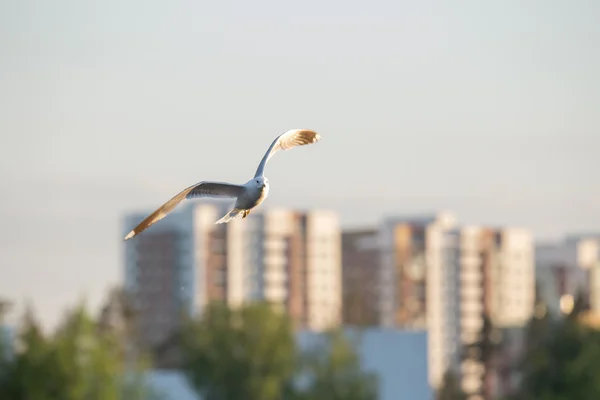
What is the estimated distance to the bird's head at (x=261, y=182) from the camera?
17.5 meters

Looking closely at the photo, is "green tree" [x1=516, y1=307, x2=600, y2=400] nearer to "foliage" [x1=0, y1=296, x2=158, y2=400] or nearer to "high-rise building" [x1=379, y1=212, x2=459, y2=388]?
"foliage" [x1=0, y1=296, x2=158, y2=400]

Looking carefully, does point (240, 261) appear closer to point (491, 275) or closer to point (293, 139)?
point (491, 275)

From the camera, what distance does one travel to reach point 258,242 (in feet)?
557

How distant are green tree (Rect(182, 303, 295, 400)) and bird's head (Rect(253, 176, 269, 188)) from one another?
70115 mm

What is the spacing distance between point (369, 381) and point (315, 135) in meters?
66.0

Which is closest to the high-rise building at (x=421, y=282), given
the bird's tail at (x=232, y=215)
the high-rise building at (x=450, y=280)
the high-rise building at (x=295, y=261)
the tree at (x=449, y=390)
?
the high-rise building at (x=450, y=280)

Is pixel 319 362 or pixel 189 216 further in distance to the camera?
pixel 189 216

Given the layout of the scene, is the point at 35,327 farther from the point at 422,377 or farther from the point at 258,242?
the point at 258,242

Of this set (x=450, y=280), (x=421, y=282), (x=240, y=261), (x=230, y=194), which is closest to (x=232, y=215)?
(x=230, y=194)

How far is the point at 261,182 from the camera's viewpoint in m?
17.5

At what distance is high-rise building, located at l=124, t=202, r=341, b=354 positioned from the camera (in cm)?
16712

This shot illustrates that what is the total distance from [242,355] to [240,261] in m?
75.9

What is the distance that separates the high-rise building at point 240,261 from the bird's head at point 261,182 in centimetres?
14602

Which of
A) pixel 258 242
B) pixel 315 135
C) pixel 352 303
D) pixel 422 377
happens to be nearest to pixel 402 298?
pixel 258 242
